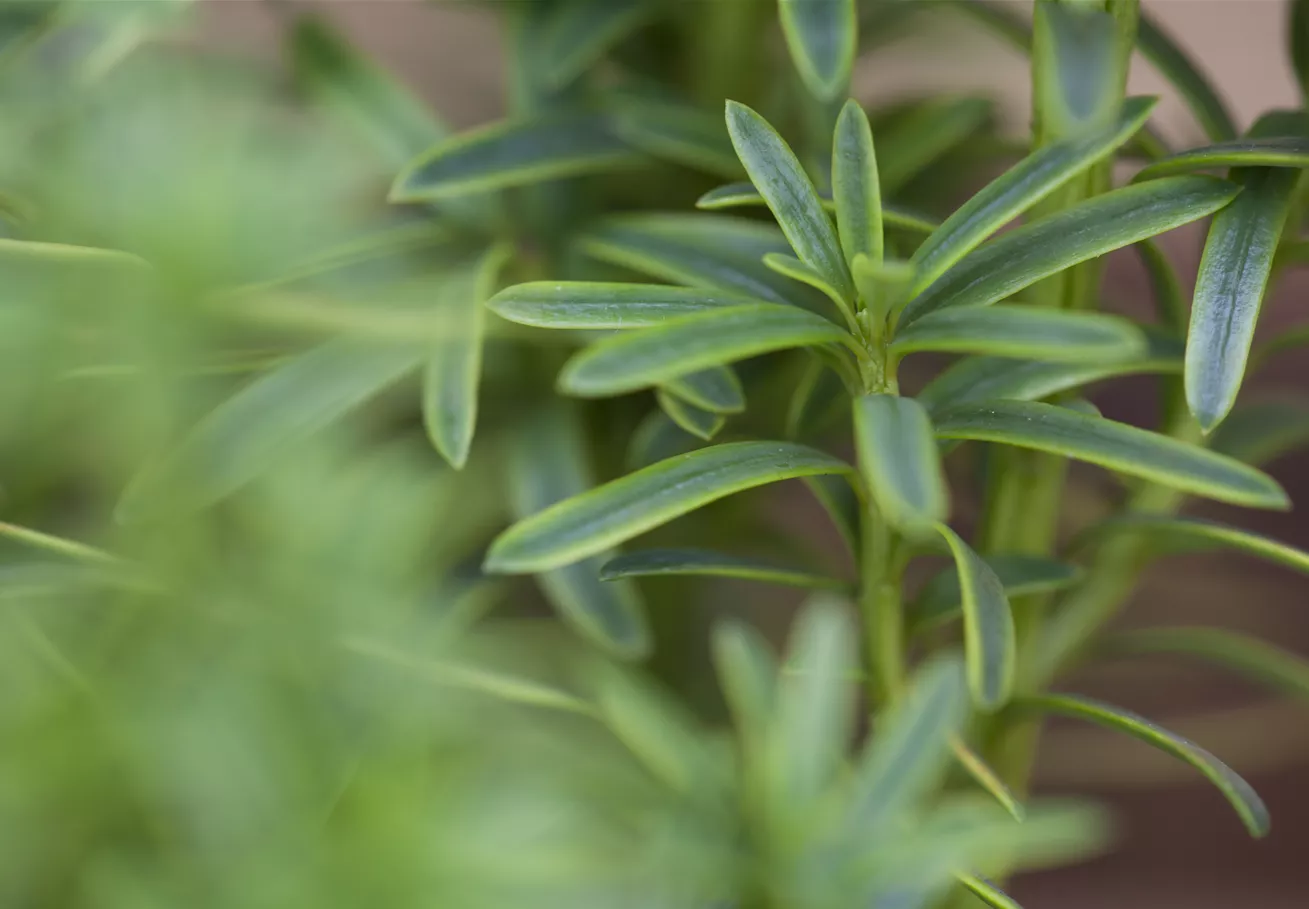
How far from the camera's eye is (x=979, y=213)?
437 millimetres

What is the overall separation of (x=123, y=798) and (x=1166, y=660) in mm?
1114

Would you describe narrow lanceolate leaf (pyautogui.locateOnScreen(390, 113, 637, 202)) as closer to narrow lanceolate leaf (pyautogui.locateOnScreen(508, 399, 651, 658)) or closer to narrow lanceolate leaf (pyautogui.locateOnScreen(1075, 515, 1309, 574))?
narrow lanceolate leaf (pyautogui.locateOnScreen(508, 399, 651, 658))

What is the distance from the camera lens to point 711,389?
1.67 feet

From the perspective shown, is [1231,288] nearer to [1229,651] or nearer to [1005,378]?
[1005,378]

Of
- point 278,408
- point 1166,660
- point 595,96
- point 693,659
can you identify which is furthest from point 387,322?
point 1166,660

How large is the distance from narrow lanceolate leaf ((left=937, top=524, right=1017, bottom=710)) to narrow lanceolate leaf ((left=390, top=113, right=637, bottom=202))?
0.32 m

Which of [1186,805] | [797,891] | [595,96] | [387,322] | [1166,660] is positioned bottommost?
[1186,805]

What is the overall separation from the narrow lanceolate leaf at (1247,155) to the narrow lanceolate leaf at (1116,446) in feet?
0.41

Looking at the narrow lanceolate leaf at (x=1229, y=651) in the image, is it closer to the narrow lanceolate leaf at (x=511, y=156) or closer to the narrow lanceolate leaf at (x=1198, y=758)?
the narrow lanceolate leaf at (x=1198, y=758)

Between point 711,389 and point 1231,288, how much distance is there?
21cm

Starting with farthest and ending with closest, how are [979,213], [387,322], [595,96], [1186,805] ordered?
[1186,805] < [595,96] < [387,322] < [979,213]

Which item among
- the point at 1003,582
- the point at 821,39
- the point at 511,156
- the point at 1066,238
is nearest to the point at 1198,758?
the point at 1003,582

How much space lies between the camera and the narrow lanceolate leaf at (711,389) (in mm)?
501

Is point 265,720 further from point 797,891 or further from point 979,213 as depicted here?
point 979,213
